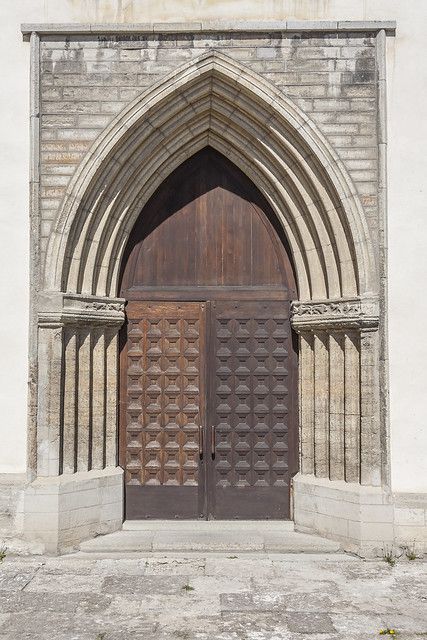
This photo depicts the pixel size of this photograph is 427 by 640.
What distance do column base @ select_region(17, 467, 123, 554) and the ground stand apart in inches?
6.4

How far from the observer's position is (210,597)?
479 centimetres

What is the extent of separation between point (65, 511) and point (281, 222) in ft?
10.8

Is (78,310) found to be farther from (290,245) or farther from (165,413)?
(290,245)

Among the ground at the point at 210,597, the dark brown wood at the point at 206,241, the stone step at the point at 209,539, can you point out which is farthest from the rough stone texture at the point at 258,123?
the ground at the point at 210,597

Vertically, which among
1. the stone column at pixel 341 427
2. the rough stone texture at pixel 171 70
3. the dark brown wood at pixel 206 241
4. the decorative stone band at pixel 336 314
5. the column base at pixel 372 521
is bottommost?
the column base at pixel 372 521

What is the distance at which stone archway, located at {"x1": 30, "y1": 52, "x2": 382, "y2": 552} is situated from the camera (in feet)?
19.2

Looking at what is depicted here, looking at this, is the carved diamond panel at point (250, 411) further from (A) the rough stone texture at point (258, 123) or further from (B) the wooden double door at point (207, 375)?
(A) the rough stone texture at point (258, 123)

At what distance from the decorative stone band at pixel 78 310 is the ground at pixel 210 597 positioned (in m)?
2.03

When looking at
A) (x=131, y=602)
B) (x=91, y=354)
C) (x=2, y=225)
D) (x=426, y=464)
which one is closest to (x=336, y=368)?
(x=426, y=464)

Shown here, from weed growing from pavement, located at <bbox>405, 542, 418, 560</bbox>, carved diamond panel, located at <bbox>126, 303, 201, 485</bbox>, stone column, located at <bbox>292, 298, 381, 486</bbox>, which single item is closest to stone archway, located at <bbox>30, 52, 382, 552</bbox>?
stone column, located at <bbox>292, 298, 381, 486</bbox>

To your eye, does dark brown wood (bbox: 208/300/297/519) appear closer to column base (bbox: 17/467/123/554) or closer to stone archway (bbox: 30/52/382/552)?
stone archway (bbox: 30/52/382/552)

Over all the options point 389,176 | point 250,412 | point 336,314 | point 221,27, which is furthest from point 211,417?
point 221,27

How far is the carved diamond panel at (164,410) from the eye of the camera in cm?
642

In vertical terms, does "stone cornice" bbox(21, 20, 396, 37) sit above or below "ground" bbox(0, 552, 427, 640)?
above
